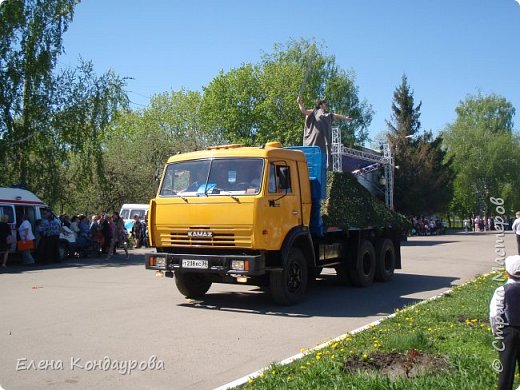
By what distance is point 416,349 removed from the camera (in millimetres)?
6090

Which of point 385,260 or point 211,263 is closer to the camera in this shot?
point 211,263

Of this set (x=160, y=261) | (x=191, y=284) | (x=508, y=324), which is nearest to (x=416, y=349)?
(x=508, y=324)

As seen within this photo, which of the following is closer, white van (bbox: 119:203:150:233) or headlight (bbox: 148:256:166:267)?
headlight (bbox: 148:256:166:267)

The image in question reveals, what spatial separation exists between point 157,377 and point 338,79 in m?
53.8

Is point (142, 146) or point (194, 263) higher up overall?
point (142, 146)

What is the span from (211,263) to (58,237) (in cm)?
1165

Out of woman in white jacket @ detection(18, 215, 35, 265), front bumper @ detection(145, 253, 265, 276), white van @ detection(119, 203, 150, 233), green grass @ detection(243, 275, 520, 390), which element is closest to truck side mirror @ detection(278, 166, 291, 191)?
front bumper @ detection(145, 253, 265, 276)

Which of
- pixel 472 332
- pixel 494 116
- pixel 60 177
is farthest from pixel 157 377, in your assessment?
pixel 494 116

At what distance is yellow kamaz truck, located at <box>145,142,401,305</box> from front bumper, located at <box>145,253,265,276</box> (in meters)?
0.02

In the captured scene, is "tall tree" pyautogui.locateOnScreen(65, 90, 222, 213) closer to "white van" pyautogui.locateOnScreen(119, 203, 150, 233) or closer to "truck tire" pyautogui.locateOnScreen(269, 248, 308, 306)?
"white van" pyautogui.locateOnScreen(119, 203, 150, 233)

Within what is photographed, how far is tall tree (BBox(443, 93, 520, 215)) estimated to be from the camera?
184 feet

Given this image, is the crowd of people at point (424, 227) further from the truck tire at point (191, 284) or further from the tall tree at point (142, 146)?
the truck tire at point (191, 284)

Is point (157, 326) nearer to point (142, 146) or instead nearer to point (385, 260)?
point (385, 260)

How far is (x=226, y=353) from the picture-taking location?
659 centimetres
